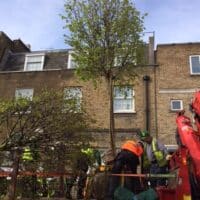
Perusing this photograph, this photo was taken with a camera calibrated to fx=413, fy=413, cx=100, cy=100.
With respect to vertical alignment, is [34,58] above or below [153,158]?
above

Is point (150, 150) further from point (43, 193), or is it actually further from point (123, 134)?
point (123, 134)

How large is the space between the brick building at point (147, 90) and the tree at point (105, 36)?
5949mm

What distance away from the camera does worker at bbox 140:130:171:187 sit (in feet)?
29.2

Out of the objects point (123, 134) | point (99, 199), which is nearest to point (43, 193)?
point (99, 199)

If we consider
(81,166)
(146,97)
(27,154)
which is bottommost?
(81,166)

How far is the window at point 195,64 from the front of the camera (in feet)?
77.8

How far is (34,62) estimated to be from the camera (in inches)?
1083

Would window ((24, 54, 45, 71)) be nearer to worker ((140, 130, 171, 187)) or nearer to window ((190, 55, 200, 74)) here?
window ((190, 55, 200, 74))

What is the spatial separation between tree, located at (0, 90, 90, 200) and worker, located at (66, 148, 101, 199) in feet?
1.33

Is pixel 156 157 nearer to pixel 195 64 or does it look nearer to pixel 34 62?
pixel 195 64

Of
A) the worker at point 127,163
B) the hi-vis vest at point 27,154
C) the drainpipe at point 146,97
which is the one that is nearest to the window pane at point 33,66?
the drainpipe at point 146,97

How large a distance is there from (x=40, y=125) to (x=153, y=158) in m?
2.73

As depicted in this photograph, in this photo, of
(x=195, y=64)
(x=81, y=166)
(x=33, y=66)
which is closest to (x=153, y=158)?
→ (x=81, y=166)

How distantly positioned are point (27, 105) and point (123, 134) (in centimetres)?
1381
